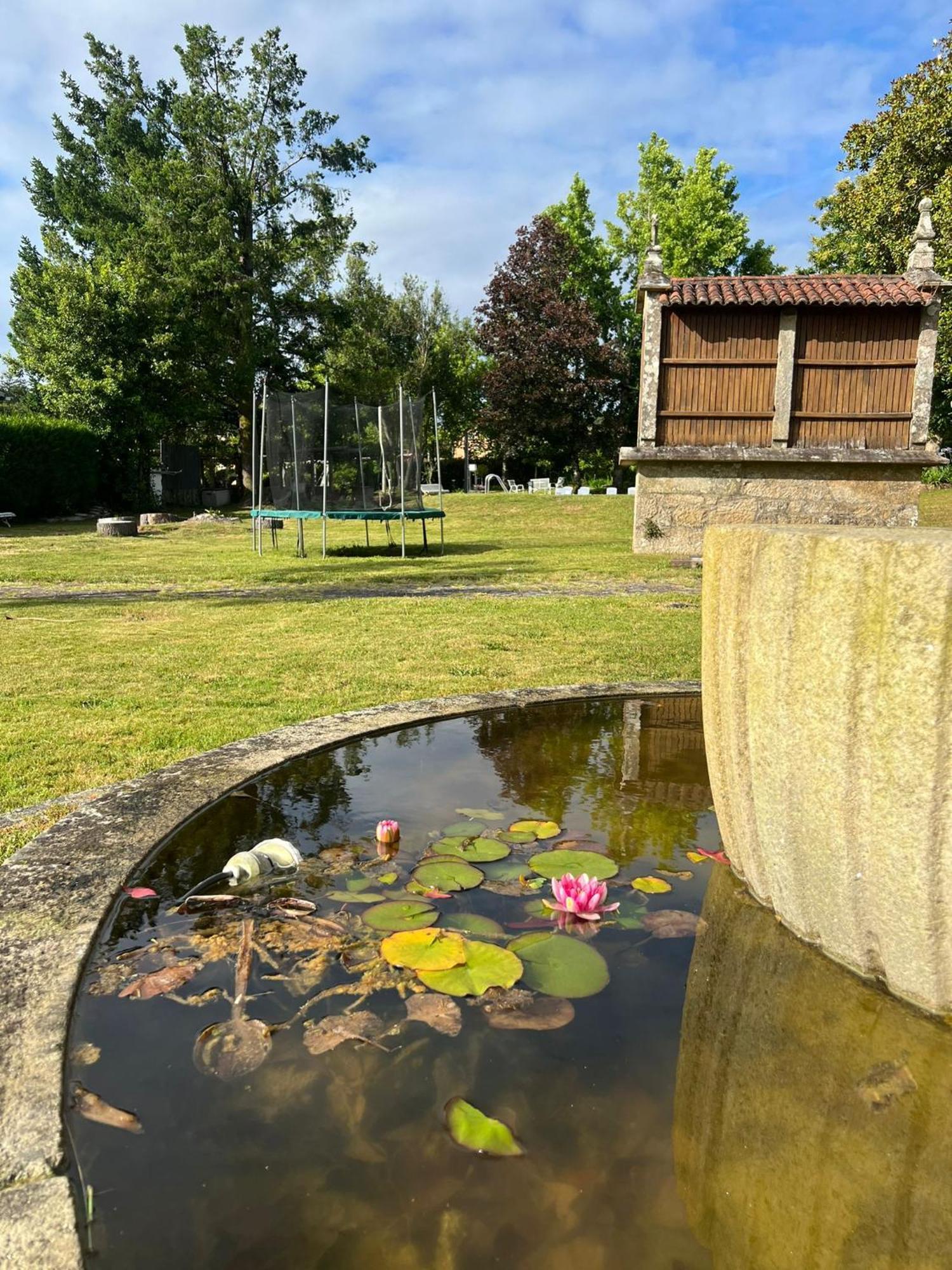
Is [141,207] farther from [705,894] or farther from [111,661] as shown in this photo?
[705,894]

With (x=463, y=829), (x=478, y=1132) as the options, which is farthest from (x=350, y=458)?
(x=478, y=1132)

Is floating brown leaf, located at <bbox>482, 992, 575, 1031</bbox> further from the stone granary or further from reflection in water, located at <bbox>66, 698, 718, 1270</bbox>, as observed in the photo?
the stone granary

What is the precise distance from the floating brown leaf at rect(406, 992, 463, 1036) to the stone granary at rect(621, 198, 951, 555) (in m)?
12.0

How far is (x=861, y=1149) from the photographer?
51.3 inches

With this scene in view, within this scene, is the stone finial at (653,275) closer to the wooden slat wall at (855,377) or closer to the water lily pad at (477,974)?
the wooden slat wall at (855,377)

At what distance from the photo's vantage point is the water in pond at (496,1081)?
116cm

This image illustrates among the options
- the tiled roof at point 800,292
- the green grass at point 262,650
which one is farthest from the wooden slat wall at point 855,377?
the green grass at point 262,650

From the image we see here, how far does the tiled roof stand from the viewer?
41.6ft

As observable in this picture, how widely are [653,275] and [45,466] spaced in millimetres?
15405

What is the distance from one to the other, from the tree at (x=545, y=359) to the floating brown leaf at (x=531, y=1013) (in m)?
31.4

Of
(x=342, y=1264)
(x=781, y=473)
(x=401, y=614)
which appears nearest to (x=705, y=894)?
(x=342, y=1264)

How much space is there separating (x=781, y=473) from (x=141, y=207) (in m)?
24.9

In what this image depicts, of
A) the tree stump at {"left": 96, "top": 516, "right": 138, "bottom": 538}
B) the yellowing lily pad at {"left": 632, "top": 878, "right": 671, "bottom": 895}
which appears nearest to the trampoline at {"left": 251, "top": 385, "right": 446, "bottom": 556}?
the tree stump at {"left": 96, "top": 516, "right": 138, "bottom": 538}

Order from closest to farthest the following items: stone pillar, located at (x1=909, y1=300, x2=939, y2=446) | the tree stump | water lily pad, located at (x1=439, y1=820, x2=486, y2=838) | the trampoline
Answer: water lily pad, located at (x1=439, y1=820, x2=486, y2=838)
stone pillar, located at (x1=909, y1=300, x2=939, y2=446)
the trampoline
the tree stump
